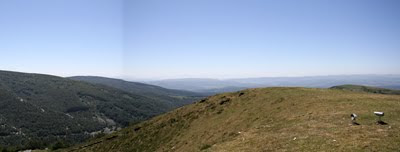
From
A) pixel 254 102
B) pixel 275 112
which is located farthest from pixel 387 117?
pixel 254 102

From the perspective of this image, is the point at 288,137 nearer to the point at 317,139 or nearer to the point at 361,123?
the point at 317,139

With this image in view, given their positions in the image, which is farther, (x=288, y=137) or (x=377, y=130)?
(x=288, y=137)

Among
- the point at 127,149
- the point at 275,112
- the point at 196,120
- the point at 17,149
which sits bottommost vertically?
the point at 17,149

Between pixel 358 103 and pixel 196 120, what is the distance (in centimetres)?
3351

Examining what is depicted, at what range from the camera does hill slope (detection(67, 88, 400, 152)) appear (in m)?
25.9

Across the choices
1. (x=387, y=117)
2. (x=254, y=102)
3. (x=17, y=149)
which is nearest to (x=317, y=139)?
(x=387, y=117)

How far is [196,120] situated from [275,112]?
72.5 feet

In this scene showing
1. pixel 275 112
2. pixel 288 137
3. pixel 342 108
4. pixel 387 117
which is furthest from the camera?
pixel 275 112

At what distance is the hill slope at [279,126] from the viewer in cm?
2593

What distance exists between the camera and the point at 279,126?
3669cm

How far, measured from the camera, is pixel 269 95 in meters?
64.1

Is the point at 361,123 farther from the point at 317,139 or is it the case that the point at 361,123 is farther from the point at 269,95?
the point at 269,95

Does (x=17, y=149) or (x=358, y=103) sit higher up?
(x=358, y=103)

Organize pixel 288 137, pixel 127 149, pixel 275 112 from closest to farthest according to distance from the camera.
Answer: pixel 288 137 → pixel 275 112 → pixel 127 149
